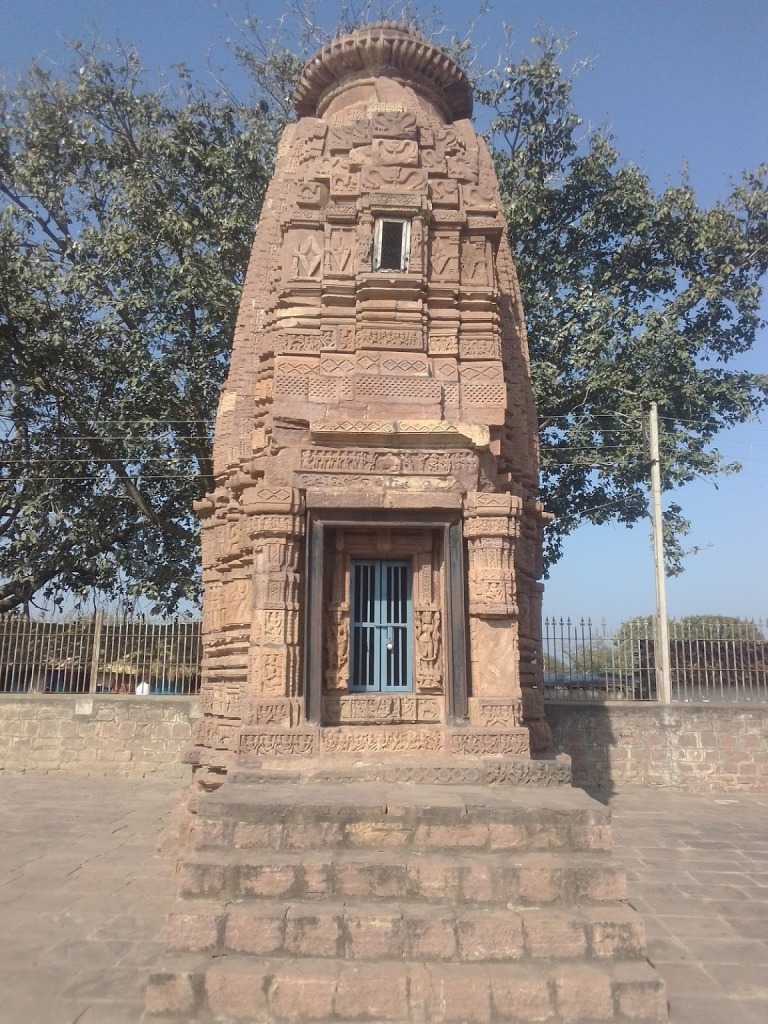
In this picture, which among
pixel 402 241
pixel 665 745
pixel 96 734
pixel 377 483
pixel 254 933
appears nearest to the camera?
pixel 254 933

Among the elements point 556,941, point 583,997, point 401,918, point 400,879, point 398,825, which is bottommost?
point 583,997

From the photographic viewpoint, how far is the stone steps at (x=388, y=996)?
11.9 ft

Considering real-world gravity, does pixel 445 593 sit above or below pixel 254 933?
above

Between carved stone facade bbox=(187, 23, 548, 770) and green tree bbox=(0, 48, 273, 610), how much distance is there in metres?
8.29

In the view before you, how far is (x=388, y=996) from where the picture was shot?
367 centimetres

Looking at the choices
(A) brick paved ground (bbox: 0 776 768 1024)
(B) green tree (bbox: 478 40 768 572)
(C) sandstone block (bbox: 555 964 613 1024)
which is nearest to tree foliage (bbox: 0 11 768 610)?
(B) green tree (bbox: 478 40 768 572)

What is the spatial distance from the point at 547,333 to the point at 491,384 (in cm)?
1018

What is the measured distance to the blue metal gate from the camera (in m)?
6.05

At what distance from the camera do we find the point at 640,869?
6887mm

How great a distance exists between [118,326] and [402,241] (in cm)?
1035

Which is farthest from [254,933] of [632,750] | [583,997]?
[632,750]

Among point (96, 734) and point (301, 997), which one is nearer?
point (301, 997)

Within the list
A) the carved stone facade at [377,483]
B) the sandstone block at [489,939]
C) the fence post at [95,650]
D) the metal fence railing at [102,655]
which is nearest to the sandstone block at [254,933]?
the sandstone block at [489,939]

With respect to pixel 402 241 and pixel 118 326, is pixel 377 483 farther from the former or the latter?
pixel 118 326
